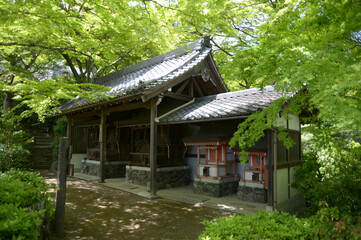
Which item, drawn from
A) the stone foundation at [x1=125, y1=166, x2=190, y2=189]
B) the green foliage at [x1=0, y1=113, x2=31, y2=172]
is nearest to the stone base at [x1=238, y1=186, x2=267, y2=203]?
the stone foundation at [x1=125, y1=166, x2=190, y2=189]

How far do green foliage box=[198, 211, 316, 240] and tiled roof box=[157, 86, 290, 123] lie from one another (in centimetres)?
393

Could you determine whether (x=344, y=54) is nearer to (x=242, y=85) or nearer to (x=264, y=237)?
(x=264, y=237)

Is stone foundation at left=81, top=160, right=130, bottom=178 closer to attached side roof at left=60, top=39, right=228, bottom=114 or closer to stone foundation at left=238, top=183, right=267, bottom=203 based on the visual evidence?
attached side roof at left=60, top=39, right=228, bottom=114

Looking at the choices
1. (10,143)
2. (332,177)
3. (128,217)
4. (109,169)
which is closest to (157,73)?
(109,169)

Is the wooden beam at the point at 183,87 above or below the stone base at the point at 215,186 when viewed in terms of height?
above

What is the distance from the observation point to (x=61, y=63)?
22531 mm

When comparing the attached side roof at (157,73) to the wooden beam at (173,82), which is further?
the attached side roof at (157,73)

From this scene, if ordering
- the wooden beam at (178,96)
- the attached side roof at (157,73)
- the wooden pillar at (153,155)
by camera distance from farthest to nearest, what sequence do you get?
the wooden beam at (178,96) → the wooden pillar at (153,155) → the attached side roof at (157,73)

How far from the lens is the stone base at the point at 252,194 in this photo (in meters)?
8.20

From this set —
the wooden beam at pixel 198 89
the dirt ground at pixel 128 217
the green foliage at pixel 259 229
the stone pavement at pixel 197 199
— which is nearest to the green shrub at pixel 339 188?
the stone pavement at pixel 197 199

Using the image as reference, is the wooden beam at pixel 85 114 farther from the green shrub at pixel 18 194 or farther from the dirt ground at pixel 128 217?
the green shrub at pixel 18 194

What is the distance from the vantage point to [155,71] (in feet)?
41.6

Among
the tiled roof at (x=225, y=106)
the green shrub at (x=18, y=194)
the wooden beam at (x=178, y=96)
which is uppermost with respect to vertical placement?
the wooden beam at (x=178, y=96)

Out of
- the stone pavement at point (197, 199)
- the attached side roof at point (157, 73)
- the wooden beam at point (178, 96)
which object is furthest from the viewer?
the wooden beam at point (178, 96)
